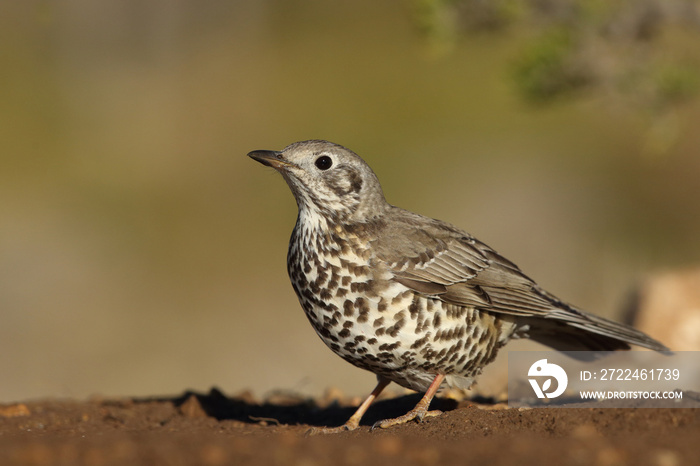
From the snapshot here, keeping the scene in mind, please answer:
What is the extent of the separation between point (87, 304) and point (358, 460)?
12.5 m

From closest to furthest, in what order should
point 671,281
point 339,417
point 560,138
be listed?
1. point 339,417
2. point 671,281
3. point 560,138

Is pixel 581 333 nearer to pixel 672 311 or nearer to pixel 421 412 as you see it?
pixel 421 412

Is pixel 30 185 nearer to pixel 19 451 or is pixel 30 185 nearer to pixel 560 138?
pixel 560 138

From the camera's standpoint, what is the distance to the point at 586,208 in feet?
59.6

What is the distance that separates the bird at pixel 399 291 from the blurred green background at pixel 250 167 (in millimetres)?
2550

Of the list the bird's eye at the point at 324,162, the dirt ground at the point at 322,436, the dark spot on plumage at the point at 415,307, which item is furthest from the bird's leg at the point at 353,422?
the bird's eye at the point at 324,162

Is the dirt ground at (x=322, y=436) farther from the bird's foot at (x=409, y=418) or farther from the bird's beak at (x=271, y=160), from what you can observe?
the bird's beak at (x=271, y=160)

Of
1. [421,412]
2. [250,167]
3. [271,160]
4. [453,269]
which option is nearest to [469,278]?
[453,269]

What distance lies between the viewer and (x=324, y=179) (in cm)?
644

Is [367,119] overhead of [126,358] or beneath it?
overhead

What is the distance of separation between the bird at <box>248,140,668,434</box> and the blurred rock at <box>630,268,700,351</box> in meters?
2.02

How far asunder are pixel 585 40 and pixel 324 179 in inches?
171

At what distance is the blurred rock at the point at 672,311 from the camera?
8750 mm

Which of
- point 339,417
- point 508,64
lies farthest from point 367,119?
point 339,417
